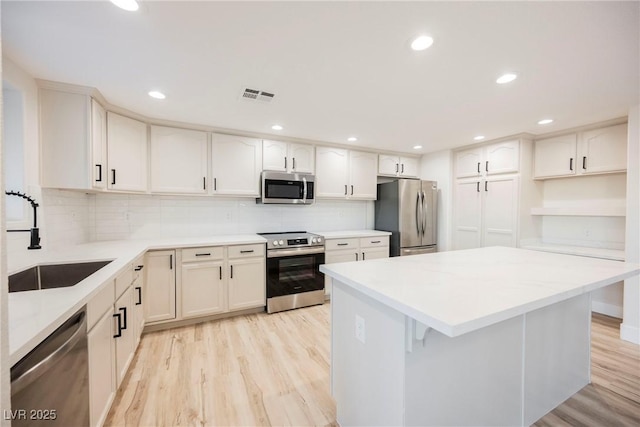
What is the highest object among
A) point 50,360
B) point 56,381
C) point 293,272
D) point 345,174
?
point 345,174

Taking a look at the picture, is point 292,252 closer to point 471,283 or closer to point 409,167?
point 471,283

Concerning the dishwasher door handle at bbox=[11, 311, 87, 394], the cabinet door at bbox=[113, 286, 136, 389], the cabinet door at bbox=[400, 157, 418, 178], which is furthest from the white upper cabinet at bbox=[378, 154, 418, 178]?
the dishwasher door handle at bbox=[11, 311, 87, 394]

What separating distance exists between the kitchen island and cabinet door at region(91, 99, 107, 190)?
7.21ft

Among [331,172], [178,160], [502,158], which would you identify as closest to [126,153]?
[178,160]

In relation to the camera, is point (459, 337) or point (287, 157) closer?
point (459, 337)

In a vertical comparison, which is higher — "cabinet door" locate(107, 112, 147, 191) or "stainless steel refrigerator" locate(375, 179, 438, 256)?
"cabinet door" locate(107, 112, 147, 191)

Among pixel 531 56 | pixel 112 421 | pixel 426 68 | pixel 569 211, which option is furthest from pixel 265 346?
pixel 569 211

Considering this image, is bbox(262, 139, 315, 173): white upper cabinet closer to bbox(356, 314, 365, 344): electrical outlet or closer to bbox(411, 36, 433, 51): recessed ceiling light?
bbox(411, 36, 433, 51): recessed ceiling light

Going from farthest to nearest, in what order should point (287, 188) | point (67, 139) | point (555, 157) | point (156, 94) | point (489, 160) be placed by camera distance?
point (489, 160) → point (287, 188) → point (555, 157) → point (156, 94) → point (67, 139)

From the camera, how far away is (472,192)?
393cm

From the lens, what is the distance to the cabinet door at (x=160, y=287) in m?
2.61

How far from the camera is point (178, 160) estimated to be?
9.83ft

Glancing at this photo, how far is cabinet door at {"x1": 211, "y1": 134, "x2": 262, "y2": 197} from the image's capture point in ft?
10.4

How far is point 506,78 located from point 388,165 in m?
2.47
